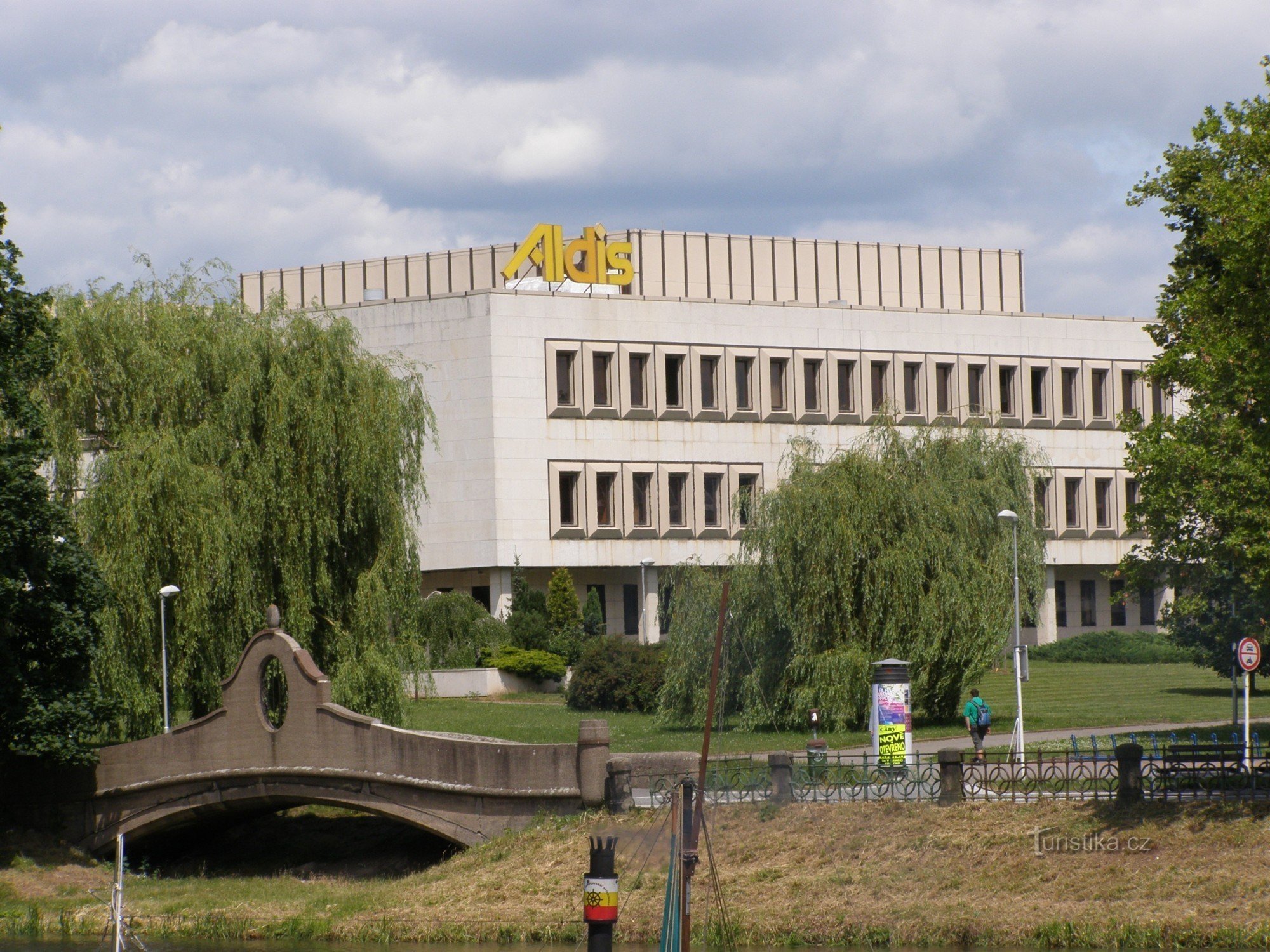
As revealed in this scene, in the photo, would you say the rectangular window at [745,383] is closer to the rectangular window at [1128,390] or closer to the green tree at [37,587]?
the rectangular window at [1128,390]

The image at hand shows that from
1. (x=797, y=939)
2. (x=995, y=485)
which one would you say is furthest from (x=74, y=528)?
(x=995, y=485)

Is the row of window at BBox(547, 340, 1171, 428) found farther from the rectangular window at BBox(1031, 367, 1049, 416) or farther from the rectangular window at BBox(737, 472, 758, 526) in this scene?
the rectangular window at BBox(737, 472, 758, 526)

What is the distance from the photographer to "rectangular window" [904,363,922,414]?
7694cm

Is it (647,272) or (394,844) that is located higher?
(647,272)

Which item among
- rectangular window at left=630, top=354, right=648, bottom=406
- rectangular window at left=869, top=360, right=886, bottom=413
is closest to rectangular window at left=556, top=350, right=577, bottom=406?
rectangular window at left=630, top=354, right=648, bottom=406

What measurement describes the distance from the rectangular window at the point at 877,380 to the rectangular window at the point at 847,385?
697mm

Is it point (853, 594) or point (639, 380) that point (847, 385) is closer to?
point (639, 380)

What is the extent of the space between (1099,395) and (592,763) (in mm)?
54355

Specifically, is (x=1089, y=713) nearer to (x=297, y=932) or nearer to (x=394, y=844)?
(x=394, y=844)

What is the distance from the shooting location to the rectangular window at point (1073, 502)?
79.7m

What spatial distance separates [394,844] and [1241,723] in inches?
757

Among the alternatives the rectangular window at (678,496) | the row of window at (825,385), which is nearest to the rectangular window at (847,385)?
the row of window at (825,385)

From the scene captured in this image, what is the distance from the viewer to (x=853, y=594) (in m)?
42.9

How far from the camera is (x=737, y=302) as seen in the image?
74.6 meters
